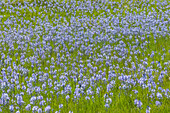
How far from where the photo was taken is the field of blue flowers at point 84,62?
6.80m

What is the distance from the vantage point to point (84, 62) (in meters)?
10.0

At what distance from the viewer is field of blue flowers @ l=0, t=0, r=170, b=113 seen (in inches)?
268

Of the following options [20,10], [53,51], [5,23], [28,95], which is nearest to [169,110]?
[28,95]

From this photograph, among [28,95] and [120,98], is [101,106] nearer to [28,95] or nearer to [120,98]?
[120,98]

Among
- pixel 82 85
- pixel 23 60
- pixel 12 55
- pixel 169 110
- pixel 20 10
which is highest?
pixel 20 10

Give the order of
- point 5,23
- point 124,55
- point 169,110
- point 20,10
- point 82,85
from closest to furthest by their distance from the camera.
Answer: point 169,110, point 82,85, point 124,55, point 5,23, point 20,10

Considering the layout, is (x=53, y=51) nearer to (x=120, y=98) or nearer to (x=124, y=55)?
(x=124, y=55)

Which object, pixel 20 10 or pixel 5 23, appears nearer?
pixel 5 23

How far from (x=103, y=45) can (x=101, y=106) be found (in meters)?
5.23

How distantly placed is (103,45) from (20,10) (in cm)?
957

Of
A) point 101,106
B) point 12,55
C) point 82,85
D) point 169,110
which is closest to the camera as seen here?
point 169,110

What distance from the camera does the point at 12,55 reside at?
11398 millimetres

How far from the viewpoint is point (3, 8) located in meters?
19.6

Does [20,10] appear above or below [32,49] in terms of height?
above
